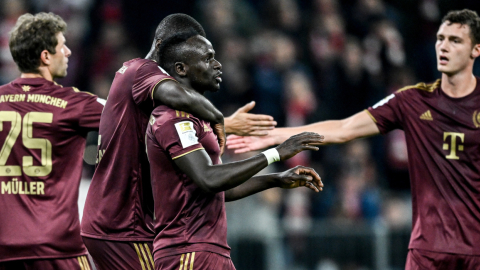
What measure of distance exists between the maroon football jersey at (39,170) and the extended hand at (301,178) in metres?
1.67

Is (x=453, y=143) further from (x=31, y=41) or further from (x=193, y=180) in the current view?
(x=31, y=41)

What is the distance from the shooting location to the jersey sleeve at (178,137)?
381 centimetres

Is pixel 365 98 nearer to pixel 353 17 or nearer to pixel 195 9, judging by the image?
pixel 353 17

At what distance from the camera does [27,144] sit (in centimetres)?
487

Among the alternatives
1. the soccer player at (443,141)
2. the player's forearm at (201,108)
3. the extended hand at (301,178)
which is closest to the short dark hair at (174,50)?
the player's forearm at (201,108)

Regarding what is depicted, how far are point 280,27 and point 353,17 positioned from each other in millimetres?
1359

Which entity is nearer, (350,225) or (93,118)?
(93,118)

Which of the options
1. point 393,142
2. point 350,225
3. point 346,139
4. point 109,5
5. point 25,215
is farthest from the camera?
point 109,5

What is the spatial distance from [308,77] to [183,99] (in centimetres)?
787

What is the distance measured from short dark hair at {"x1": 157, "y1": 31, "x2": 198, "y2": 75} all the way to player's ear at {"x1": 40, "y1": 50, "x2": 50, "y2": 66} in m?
1.24

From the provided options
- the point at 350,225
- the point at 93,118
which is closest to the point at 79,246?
the point at 93,118

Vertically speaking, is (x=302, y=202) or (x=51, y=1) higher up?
(x=51, y=1)

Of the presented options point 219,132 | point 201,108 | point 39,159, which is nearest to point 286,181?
point 219,132

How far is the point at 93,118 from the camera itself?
197 inches
